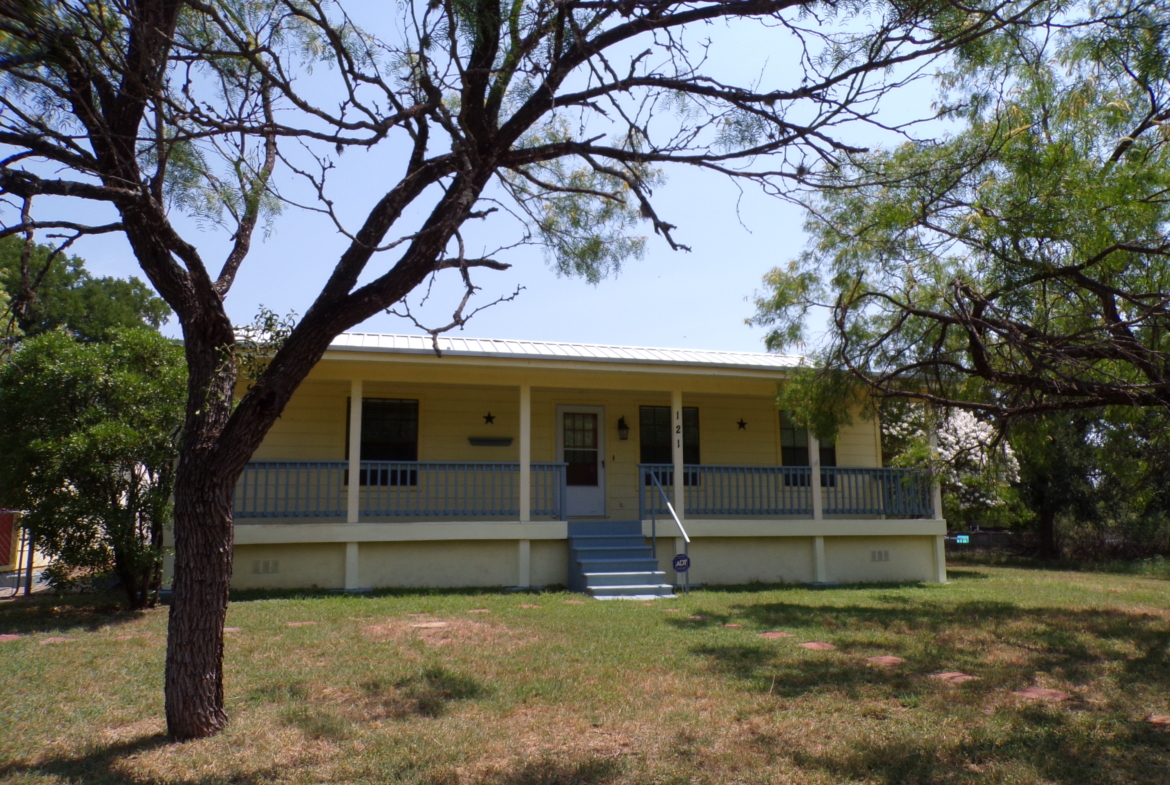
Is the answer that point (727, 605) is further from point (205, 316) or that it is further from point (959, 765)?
point (205, 316)

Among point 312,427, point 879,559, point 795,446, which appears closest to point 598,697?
point 312,427

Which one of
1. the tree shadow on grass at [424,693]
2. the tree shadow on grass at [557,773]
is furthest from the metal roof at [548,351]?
the tree shadow on grass at [557,773]

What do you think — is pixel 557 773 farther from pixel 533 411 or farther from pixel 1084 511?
pixel 1084 511

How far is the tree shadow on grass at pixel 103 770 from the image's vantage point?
164 inches

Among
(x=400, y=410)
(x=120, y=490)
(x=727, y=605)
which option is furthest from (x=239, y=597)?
(x=727, y=605)

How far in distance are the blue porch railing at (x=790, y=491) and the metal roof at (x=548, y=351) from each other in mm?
1650

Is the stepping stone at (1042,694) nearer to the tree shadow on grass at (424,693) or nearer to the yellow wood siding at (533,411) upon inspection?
the tree shadow on grass at (424,693)

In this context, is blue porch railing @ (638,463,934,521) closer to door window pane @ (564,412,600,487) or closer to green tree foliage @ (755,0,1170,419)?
door window pane @ (564,412,600,487)

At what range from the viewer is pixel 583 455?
13852mm

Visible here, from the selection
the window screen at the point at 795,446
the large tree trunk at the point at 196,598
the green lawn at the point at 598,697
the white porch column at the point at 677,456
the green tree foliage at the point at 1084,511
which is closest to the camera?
the green lawn at the point at 598,697

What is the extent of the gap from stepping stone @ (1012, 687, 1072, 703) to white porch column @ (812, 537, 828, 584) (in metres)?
7.10

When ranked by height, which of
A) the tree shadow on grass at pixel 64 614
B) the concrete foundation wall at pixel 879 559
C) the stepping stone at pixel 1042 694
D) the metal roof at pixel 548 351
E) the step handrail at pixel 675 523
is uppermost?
the metal roof at pixel 548 351

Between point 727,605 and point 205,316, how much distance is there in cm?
713

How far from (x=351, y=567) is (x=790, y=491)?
697 cm
